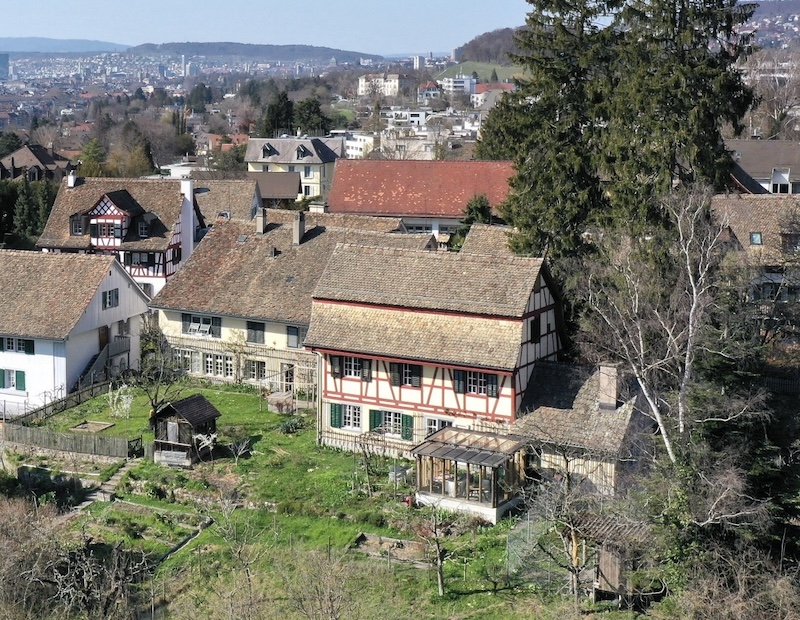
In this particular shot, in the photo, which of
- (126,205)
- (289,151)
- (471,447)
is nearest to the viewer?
(471,447)

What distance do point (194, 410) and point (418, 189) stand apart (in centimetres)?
3438

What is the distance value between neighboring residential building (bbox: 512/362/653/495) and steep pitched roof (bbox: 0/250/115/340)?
19401mm

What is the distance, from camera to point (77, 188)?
59750mm

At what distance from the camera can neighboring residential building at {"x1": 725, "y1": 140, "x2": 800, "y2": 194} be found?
74.2m

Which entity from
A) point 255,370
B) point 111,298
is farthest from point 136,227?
point 255,370

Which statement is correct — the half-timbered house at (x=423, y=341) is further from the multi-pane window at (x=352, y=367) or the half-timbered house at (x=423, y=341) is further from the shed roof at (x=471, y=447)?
the shed roof at (x=471, y=447)

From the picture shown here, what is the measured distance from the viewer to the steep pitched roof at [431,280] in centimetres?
3675

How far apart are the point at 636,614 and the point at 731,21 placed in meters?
22.0

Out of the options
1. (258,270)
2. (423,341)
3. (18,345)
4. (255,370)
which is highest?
(258,270)

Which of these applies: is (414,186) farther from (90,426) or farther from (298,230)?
(90,426)

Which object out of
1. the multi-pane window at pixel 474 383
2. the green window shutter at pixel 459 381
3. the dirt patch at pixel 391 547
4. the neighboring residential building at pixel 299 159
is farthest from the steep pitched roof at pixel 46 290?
the neighboring residential building at pixel 299 159

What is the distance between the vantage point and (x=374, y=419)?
38656 millimetres

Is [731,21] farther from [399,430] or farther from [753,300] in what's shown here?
[399,430]

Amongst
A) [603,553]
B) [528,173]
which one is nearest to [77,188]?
[528,173]
